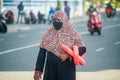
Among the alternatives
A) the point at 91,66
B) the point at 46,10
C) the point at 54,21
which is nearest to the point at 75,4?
the point at 46,10

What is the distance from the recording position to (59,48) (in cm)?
728

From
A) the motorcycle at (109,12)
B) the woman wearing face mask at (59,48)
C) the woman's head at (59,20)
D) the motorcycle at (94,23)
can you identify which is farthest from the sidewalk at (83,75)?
the motorcycle at (109,12)

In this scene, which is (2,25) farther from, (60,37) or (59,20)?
(60,37)

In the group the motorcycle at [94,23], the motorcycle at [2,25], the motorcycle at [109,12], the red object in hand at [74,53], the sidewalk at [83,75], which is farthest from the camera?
the motorcycle at [109,12]

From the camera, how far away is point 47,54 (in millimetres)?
7406

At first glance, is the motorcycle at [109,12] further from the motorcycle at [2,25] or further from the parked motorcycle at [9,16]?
the motorcycle at [2,25]

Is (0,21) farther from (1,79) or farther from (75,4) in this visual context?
(75,4)

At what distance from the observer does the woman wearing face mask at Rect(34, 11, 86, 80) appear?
7254 millimetres

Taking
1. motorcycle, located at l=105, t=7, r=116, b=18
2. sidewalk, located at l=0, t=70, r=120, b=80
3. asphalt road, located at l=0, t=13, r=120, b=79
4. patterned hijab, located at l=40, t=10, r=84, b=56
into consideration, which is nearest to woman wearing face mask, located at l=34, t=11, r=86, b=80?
patterned hijab, located at l=40, t=10, r=84, b=56

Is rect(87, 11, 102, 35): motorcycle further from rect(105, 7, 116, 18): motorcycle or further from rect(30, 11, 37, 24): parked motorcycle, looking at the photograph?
rect(105, 7, 116, 18): motorcycle

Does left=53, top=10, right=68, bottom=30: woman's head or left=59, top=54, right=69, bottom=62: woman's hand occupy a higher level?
left=53, top=10, right=68, bottom=30: woman's head

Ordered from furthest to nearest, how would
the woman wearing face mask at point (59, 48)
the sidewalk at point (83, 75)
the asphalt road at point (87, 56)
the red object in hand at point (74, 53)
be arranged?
the asphalt road at point (87, 56)
the sidewalk at point (83, 75)
the woman wearing face mask at point (59, 48)
the red object in hand at point (74, 53)

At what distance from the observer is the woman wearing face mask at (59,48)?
7.25m

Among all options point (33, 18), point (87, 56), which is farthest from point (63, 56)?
point (33, 18)
